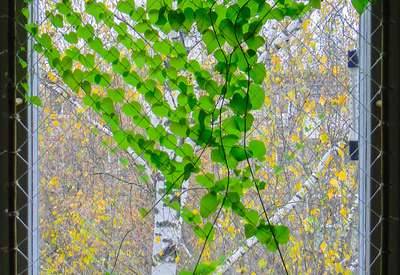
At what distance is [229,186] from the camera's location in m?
1.13

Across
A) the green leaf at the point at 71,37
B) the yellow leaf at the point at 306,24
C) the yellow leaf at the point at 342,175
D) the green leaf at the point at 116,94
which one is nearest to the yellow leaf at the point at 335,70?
the yellow leaf at the point at 306,24

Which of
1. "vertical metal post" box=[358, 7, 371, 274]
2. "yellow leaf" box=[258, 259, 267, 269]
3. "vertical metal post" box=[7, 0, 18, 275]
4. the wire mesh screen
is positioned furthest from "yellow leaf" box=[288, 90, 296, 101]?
"vertical metal post" box=[7, 0, 18, 275]

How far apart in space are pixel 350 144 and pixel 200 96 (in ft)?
1.20

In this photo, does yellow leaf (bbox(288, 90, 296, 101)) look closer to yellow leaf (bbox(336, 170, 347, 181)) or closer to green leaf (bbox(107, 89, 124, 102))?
yellow leaf (bbox(336, 170, 347, 181))

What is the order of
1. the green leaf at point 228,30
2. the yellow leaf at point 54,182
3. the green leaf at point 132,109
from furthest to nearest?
the yellow leaf at point 54,182 < the green leaf at point 132,109 < the green leaf at point 228,30

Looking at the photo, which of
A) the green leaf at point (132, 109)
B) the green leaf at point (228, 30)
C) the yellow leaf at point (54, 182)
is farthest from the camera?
the yellow leaf at point (54, 182)

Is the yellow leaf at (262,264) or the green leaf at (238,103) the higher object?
the green leaf at (238,103)

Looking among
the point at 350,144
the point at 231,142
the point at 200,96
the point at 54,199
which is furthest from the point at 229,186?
the point at 54,199

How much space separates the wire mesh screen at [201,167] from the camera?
48.1 inches

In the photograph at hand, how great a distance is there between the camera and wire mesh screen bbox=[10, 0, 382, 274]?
4.01ft

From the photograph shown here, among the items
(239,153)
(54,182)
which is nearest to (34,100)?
(54,182)

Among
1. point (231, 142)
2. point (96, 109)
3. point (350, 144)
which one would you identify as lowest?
point (350, 144)
